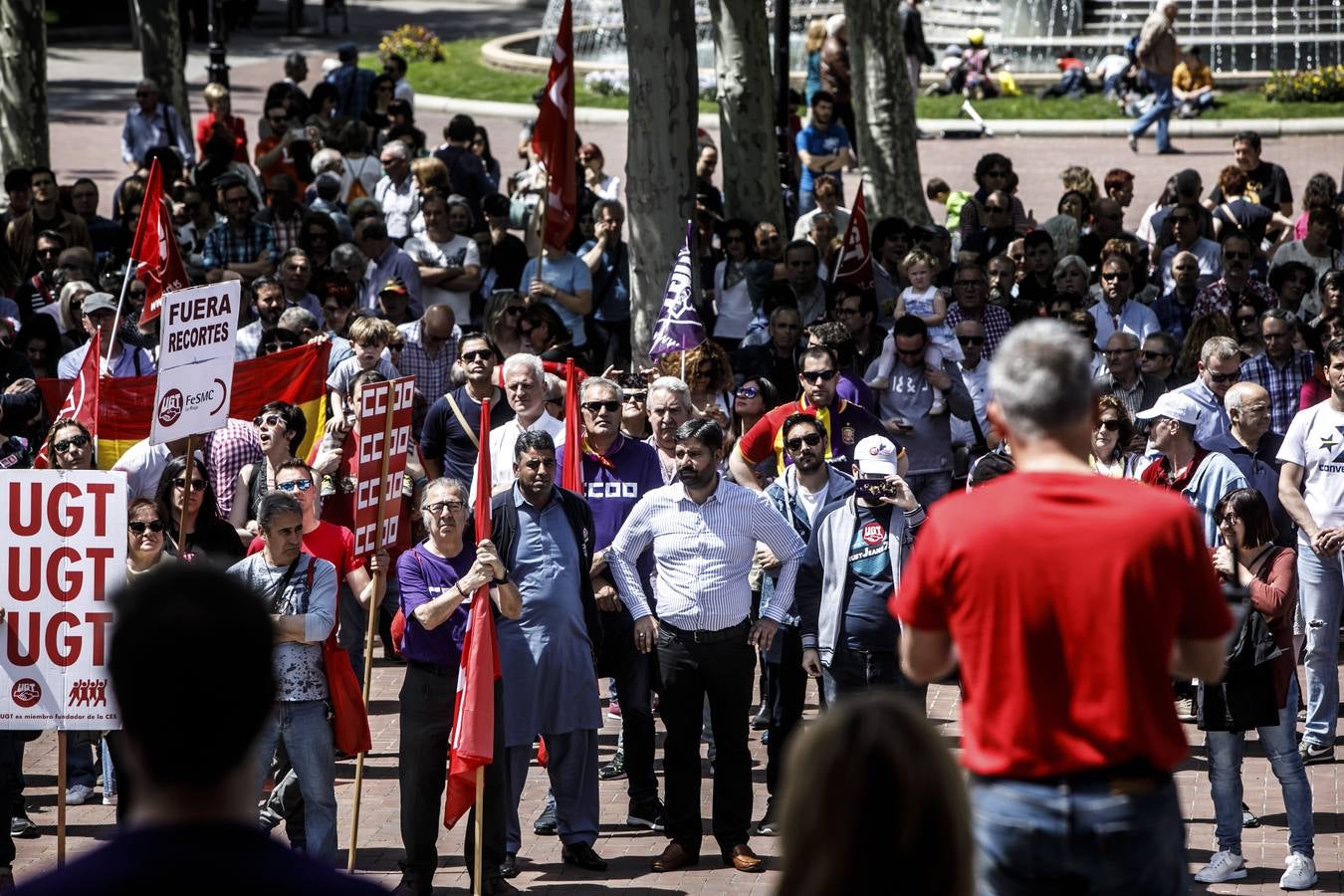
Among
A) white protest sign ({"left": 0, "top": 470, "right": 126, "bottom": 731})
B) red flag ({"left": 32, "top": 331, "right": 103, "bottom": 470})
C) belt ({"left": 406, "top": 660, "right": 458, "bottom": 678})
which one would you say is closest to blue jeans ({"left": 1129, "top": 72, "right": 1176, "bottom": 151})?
red flag ({"left": 32, "top": 331, "right": 103, "bottom": 470})

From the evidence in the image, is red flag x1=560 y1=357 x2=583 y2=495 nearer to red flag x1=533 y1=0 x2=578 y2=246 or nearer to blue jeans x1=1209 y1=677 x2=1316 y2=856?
blue jeans x1=1209 y1=677 x2=1316 y2=856

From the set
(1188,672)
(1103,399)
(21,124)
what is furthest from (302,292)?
(1188,672)

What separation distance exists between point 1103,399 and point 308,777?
458 centimetres

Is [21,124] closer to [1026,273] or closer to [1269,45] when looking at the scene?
[1026,273]

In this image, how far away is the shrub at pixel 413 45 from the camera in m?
37.7

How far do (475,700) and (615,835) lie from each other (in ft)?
4.67

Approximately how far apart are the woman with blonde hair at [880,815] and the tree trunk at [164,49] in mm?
22458

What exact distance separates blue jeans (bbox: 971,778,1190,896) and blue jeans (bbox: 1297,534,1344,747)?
19.5 ft

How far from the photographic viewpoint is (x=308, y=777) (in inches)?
323

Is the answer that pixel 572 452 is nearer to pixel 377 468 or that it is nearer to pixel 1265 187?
pixel 377 468

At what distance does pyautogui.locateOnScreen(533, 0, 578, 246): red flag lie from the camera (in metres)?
14.1

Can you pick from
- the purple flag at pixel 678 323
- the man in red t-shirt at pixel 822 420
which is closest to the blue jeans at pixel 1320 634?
the man in red t-shirt at pixel 822 420

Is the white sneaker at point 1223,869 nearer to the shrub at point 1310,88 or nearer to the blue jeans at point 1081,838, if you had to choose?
the blue jeans at point 1081,838

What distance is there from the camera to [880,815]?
321cm
